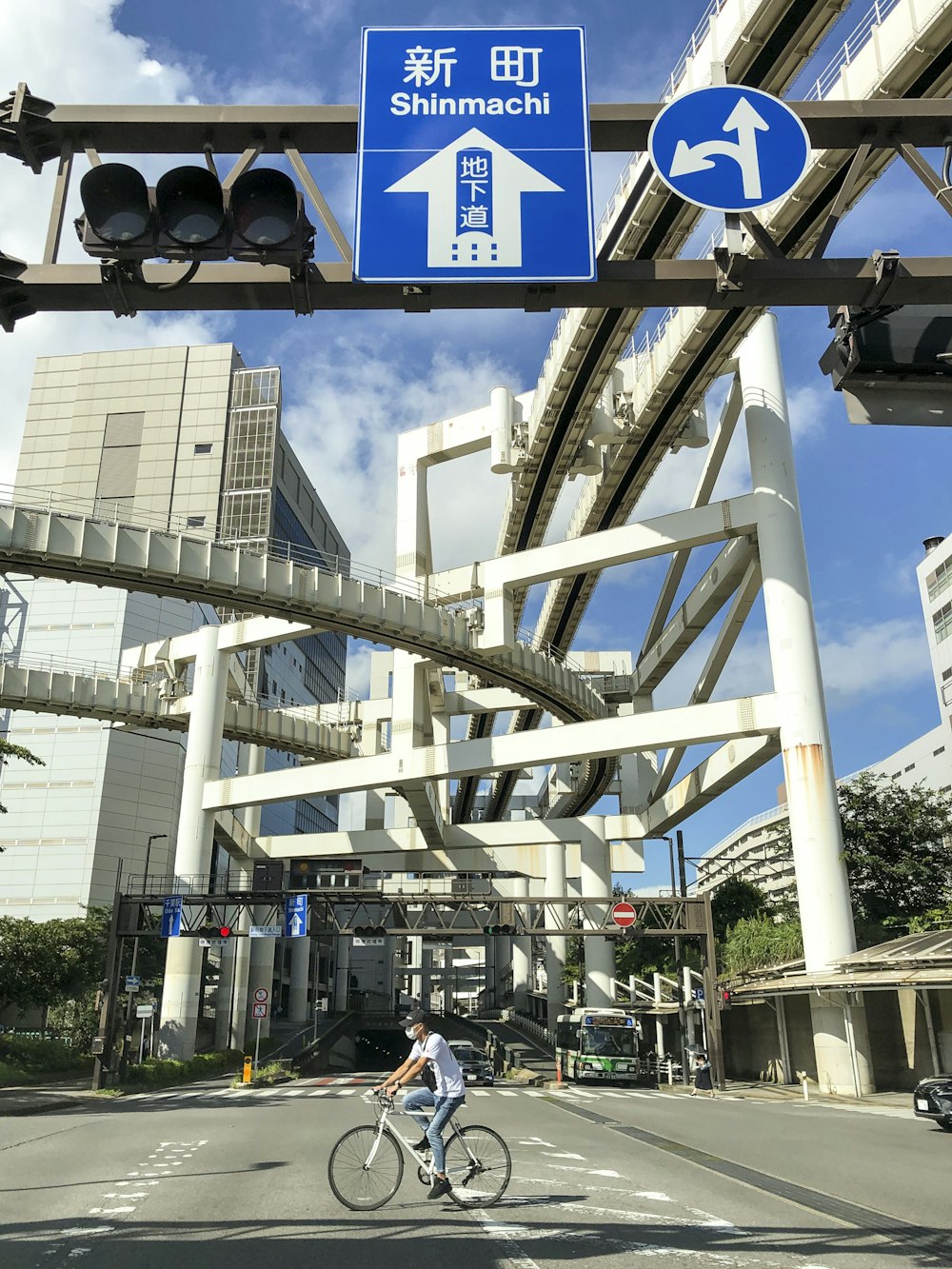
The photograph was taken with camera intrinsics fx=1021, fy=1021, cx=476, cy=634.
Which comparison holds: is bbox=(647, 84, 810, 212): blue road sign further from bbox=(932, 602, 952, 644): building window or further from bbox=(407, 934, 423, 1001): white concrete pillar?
bbox=(407, 934, 423, 1001): white concrete pillar

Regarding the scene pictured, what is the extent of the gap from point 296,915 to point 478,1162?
29.0m

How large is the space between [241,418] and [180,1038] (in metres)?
73.6

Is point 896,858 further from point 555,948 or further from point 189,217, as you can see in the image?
point 189,217

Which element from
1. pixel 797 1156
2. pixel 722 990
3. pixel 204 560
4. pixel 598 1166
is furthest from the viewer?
pixel 722 990

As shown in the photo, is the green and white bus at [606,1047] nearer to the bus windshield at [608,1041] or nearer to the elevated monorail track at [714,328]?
the bus windshield at [608,1041]

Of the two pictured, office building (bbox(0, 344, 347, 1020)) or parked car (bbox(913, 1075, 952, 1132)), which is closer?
parked car (bbox(913, 1075, 952, 1132))

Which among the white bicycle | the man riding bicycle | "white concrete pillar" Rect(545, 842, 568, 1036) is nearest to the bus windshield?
"white concrete pillar" Rect(545, 842, 568, 1036)

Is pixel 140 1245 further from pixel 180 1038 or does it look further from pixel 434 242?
pixel 180 1038

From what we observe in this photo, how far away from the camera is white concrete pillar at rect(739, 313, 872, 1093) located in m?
29.2

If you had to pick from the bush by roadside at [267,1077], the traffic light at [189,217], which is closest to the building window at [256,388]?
the bush by roadside at [267,1077]

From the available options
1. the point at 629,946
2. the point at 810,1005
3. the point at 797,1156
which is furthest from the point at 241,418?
the point at 797,1156

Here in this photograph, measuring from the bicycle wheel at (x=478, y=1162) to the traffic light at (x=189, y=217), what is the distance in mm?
7430

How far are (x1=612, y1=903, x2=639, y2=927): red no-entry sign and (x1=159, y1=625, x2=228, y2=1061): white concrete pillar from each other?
16.8 metres

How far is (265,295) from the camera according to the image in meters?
7.81
